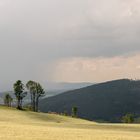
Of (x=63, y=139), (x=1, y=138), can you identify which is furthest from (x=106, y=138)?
(x=1, y=138)

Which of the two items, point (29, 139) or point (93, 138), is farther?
point (93, 138)

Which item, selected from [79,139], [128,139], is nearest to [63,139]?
[79,139]

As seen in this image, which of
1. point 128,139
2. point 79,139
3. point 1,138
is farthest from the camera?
point 128,139

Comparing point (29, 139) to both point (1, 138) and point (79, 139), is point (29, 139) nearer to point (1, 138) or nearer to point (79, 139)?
point (1, 138)

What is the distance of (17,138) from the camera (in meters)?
49.4

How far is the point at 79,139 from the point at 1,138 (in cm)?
1054

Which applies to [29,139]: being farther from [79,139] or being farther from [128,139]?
[128,139]

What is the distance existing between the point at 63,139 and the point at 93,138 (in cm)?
533

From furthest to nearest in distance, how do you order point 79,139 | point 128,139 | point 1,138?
point 128,139 → point 79,139 → point 1,138

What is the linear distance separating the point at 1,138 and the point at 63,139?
8.21 meters

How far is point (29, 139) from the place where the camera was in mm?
49000

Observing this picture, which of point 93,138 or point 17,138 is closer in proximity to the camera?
point 17,138

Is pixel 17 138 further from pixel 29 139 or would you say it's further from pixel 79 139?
pixel 79 139

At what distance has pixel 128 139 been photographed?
55375 mm
